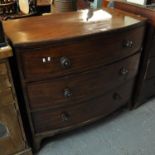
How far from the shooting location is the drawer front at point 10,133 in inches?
41.9

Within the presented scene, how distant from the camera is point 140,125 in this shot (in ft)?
5.14

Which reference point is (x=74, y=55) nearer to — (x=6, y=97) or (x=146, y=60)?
(x=6, y=97)

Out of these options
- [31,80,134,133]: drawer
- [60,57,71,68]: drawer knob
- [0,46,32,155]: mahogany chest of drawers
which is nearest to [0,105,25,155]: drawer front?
[0,46,32,155]: mahogany chest of drawers

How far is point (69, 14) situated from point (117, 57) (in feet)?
1.44

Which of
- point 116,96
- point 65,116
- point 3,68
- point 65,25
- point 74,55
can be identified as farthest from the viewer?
point 116,96

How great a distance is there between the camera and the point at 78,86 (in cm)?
118

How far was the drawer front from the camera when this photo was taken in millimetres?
1065

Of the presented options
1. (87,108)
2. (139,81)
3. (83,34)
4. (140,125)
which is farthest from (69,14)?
(140,125)

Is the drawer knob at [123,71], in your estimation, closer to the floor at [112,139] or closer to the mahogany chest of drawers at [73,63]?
the mahogany chest of drawers at [73,63]

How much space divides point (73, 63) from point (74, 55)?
47 mm

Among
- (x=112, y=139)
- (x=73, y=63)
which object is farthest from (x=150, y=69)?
(x=73, y=63)

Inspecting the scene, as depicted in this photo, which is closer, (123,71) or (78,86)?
(78,86)

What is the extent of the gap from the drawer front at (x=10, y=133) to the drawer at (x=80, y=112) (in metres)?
0.11

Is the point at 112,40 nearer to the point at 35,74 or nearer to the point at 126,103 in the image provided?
the point at 35,74
